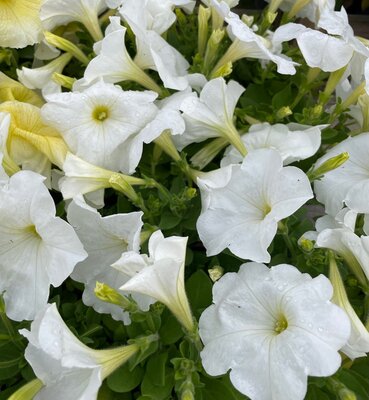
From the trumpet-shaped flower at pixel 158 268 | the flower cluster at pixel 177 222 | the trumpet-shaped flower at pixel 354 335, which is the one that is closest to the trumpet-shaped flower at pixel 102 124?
the flower cluster at pixel 177 222

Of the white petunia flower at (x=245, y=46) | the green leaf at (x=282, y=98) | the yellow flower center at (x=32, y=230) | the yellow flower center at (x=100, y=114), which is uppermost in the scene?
the white petunia flower at (x=245, y=46)

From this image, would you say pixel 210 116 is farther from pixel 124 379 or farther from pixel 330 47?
pixel 124 379

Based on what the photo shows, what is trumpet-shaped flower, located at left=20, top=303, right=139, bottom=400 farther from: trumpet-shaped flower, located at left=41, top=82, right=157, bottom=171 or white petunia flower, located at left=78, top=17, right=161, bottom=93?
white petunia flower, located at left=78, top=17, right=161, bottom=93

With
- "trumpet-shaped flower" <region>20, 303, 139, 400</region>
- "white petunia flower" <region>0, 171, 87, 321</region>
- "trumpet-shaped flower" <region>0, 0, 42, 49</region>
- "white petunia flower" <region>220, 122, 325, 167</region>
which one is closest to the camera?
"trumpet-shaped flower" <region>20, 303, 139, 400</region>

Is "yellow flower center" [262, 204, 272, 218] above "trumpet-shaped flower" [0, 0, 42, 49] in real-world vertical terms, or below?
below

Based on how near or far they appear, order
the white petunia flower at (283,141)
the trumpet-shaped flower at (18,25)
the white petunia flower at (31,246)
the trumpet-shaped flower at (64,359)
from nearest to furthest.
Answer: the trumpet-shaped flower at (64,359), the white petunia flower at (31,246), the white petunia flower at (283,141), the trumpet-shaped flower at (18,25)

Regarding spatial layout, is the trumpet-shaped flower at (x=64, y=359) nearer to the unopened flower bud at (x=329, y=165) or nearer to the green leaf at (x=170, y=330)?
the green leaf at (x=170, y=330)

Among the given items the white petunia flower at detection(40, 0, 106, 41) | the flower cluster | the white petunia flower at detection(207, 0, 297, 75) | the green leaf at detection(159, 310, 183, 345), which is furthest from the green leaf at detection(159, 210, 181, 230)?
the white petunia flower at detection(40, 0, 106, 41)
